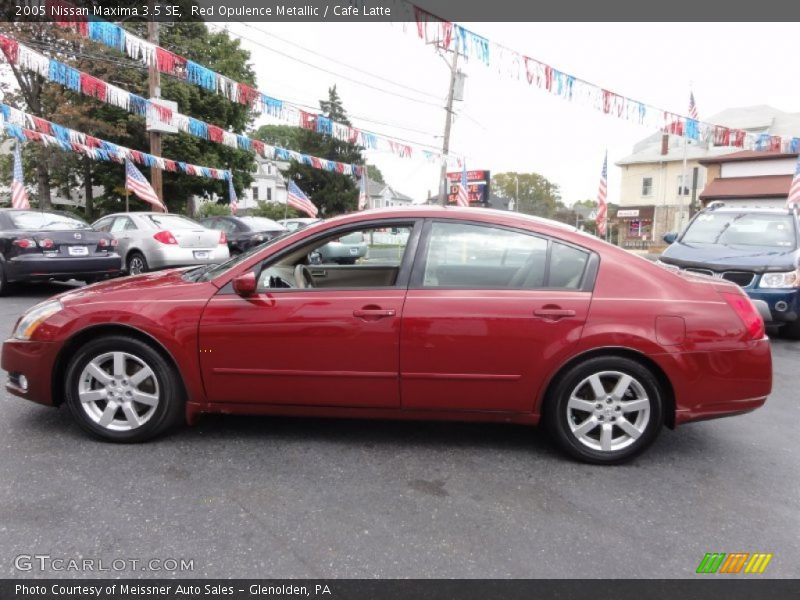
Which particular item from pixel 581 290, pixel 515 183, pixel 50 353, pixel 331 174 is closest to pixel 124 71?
pixel 50 353

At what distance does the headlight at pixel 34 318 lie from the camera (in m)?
3.33

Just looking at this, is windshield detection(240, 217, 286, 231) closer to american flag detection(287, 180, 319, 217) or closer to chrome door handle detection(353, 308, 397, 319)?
american flag detection(287, 180, 319, 217)

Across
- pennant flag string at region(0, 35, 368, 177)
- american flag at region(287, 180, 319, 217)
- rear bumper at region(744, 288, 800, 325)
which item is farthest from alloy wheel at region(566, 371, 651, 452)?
american flag at region(287, 180, 319, 217)

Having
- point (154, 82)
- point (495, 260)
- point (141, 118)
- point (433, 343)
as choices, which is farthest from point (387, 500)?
point (141, 118)

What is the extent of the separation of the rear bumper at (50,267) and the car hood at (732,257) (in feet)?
27.9

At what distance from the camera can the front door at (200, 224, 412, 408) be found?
123 inches

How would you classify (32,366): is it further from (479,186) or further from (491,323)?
(479,186)

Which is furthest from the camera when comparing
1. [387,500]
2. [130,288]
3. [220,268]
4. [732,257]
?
[732,257]

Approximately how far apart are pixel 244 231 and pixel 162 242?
138 inches

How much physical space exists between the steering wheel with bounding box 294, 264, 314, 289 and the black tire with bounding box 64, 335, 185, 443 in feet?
3.16

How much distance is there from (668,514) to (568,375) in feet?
2.72

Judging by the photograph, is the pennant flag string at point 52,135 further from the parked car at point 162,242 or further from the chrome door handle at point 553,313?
the chrome door handle at point 553,313

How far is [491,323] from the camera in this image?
3.07 metres
